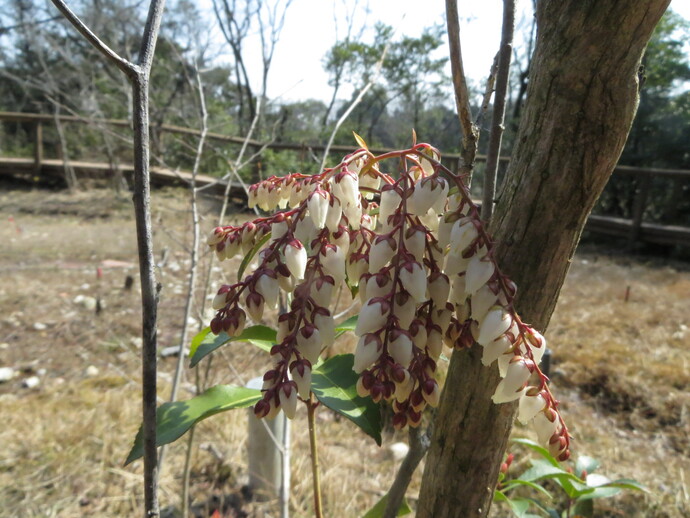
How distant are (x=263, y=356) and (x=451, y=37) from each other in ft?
8.80

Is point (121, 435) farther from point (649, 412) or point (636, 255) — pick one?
point (636, 255)

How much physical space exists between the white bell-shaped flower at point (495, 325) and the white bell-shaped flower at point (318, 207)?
7.2 inches

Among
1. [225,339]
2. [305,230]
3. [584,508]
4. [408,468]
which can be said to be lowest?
[584,508]

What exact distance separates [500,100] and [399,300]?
0.30 metres

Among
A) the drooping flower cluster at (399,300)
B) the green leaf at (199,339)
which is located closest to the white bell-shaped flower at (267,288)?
the drooping flower cluster at (399,300)

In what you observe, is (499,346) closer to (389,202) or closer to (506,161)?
(389,202)

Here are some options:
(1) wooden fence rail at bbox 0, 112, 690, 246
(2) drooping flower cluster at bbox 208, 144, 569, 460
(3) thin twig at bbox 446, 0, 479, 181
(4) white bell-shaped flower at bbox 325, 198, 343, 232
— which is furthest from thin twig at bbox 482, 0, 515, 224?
(1) wooden fence rail at bbox 0, 112, 690, 246

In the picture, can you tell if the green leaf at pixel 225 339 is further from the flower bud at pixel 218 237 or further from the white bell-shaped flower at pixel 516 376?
the white bell-shaped flower at pixel 516 376

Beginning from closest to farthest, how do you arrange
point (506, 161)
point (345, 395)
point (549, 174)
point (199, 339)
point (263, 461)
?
point (549, 174) < point (345, 395) < point (199, 339) < point (263, 461) < point (506, 161)

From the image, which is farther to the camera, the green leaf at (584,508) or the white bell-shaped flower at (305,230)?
the green leaf at (584,508)

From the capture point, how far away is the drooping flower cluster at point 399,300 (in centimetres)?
49

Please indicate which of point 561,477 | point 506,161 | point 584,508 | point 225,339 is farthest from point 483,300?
point 506,161

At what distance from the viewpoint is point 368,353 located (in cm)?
49

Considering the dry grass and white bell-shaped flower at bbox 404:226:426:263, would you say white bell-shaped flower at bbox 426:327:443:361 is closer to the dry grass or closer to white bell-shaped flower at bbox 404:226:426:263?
white bell-shaped flower at bbox 404:226:426:263
